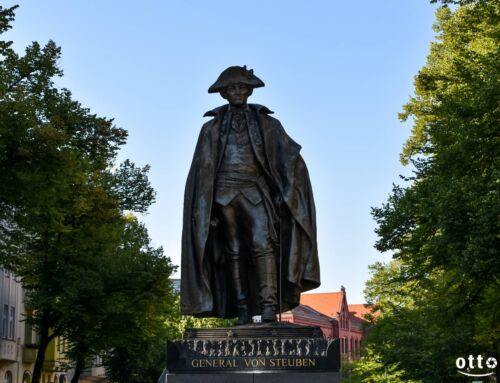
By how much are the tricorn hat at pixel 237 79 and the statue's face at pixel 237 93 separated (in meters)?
0.05

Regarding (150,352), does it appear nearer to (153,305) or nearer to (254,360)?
(153,305)

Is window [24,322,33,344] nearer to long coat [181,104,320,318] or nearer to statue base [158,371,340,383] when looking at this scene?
long coat [181,104,320,318]

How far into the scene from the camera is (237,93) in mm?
9258

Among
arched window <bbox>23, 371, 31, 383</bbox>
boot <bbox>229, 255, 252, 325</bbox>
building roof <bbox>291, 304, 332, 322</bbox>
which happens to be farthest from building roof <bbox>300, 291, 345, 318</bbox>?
boot <bbox>229, 255, 252, 325</bbox>

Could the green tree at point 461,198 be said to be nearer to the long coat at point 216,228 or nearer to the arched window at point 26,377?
the long coat at point 216,228

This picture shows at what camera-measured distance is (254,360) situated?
304 inches

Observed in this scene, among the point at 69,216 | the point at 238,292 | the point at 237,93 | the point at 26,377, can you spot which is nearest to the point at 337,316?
the point at 26,377

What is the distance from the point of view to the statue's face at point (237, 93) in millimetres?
9258

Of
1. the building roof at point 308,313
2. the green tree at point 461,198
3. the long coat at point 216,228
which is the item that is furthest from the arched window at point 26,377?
the building roof at point 308,313

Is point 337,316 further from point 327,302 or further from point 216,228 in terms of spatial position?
point 216,228

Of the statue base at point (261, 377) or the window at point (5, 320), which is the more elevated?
the window at point (5, 320)

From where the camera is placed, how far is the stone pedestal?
7668 millimetres

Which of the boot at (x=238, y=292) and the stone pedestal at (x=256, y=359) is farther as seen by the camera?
the boot at (x=238, y=292)

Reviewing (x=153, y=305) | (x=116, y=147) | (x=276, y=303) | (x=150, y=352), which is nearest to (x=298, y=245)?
(x=276, y=303)
